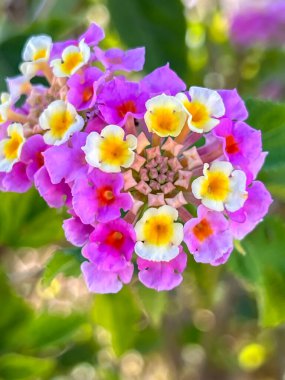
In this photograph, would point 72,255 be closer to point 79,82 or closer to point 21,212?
point 79,82

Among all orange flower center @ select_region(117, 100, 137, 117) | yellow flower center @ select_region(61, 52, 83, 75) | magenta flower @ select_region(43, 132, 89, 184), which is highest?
yellow flower center @ select_region(61, 52, 83, 75)

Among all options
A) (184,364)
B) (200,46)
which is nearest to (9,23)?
(200,46)

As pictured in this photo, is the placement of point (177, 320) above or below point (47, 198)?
below

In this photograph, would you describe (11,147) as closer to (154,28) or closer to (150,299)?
(150,299)

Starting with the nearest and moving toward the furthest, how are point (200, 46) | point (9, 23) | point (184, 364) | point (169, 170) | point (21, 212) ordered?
point (169, 170)
point (21, 212)
point (9, 23)
point (200, 46)
point (184, 364)

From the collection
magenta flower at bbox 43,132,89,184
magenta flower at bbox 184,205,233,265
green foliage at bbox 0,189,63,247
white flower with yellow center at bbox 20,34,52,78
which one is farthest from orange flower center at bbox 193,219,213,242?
green foliage at bbox 0,189,63,247

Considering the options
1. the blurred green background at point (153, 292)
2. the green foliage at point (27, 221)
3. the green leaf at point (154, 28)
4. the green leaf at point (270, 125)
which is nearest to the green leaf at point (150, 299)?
the blurred green background at point (153, 292)

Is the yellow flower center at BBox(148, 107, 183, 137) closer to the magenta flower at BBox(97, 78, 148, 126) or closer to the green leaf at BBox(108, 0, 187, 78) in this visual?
the magenta flower at BBox(97, 78, 148, 126)

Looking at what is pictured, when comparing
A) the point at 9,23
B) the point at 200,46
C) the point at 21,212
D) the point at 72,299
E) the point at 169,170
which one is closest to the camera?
the point at 169,170
